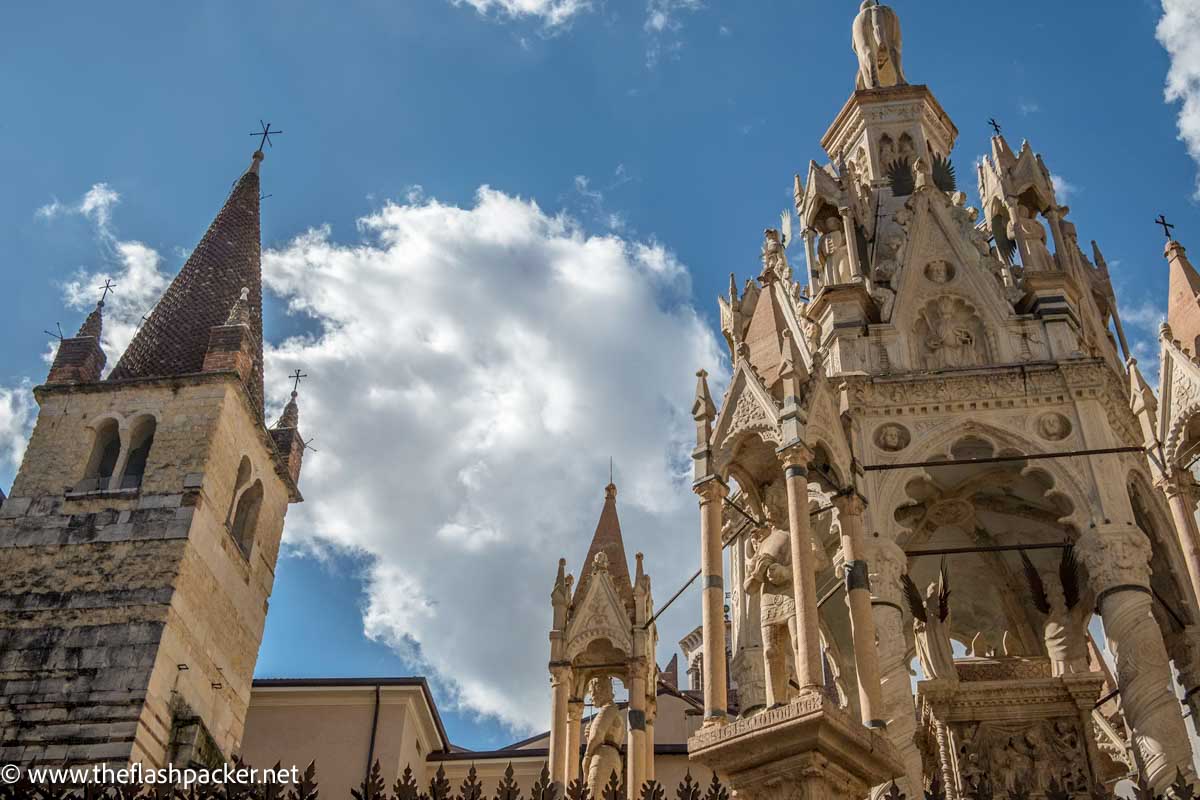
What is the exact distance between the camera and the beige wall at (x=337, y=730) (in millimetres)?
30984

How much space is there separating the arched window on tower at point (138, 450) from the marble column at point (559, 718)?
52.8ft

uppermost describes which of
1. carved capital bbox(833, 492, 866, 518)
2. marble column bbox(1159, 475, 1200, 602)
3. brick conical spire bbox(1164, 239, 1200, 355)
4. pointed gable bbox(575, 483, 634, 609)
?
brick conical spire bbox(1164, 239, 1200, 355)

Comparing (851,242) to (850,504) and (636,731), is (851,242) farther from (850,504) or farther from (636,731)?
(636,731)

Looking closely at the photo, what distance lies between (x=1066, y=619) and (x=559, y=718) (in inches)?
334

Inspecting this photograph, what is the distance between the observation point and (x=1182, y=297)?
20.0 metres

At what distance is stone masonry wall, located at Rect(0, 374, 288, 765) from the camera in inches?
1050

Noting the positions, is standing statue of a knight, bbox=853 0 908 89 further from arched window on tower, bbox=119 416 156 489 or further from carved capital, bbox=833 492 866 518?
arched window on tower, bbox=119 416 156 489

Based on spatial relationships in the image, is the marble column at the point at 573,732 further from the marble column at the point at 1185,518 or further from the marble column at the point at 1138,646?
the marble column at the point at 1185,518

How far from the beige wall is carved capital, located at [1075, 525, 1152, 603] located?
18339 mm

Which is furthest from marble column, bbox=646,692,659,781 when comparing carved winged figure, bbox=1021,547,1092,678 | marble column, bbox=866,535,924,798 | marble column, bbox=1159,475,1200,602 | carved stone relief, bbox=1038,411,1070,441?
marble column, bbox=1159,475,1200,602

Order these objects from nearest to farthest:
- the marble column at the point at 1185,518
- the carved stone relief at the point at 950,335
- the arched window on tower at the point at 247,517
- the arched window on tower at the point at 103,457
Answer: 1. the marble column at the point at 1185,518
2. the carved stone relief at the point at 950,335
3. the arched window on tower at the point at 103,457
4. the arched window on tower at the point at 247,517

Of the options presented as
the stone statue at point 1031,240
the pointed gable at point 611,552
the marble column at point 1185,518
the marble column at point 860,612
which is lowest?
the marble column at point 860,612

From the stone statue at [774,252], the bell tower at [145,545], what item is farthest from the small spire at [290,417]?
the stone statue at [774,252]

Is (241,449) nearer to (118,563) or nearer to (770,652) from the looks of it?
(118,563)
